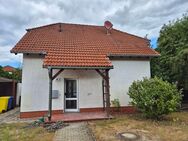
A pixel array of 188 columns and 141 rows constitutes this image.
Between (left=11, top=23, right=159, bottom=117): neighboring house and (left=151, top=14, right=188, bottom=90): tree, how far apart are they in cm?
200

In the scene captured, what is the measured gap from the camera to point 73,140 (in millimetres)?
6527

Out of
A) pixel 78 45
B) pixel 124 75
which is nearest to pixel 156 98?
pixel 124 75

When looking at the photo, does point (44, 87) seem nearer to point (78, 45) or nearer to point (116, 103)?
point (78, 45)

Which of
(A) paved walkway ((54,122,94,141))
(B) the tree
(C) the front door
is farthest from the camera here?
(B) the tree

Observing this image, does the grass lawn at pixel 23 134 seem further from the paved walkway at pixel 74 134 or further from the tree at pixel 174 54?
the tree at pixel 174 54

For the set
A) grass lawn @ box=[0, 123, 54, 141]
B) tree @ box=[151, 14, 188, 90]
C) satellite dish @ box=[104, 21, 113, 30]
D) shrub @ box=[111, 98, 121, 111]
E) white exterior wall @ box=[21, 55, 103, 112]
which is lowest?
grass lawn @ box=[0, 123, 54, 141]

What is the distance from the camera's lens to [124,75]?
41.1 feet

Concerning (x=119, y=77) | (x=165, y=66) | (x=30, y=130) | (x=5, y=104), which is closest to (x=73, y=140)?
(x=30, y=130)

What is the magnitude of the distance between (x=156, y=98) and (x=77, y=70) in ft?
18.4

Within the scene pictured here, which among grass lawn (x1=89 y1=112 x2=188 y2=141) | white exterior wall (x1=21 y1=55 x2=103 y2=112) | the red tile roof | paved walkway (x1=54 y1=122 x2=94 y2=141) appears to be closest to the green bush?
grass lawn (x1=89 y1=112 x2=188 y2=141)

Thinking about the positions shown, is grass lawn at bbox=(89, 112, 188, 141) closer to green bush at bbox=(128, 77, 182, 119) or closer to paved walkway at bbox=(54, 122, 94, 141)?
paved walkway at bbox=(54, 122, 94, 141)

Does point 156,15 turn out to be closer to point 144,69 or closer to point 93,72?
point 144,69

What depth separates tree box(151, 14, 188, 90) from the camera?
12.6m

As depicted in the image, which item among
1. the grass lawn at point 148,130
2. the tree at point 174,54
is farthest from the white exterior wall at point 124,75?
the grass lawn at point 148,130
